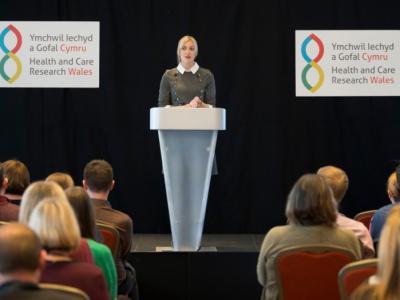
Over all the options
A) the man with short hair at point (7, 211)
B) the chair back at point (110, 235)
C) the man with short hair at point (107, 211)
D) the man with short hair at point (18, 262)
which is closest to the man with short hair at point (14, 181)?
the man with short hair at point (7, 211)

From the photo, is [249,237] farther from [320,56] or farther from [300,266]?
[300,266]

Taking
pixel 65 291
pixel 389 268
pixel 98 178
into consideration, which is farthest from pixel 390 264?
pixel 98 178

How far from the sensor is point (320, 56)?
7020 millimetres

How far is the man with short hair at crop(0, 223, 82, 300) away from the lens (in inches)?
73.8

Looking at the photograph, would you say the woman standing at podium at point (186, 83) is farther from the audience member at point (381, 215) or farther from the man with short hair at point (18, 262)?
the man with short hair at point (18, 262)

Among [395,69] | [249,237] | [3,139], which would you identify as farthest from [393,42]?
[3,139]

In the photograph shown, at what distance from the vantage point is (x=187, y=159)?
5102mm

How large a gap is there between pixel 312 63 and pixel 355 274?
4740 mm

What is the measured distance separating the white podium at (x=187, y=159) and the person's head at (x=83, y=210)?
6.90ft

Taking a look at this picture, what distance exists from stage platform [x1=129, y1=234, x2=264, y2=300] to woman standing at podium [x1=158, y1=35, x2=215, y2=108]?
1.20m

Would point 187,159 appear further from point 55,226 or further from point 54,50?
point 55,226

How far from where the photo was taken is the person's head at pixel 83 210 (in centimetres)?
286

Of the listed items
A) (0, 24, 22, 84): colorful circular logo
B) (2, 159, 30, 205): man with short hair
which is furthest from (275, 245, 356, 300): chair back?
(0, 24, 22, 84): colorful circular logo

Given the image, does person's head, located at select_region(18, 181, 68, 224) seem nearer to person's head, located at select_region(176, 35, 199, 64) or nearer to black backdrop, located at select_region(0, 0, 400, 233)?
person's head, located at select_region(176, 35, 199, 64)
